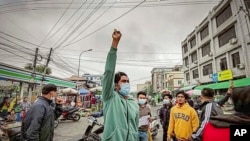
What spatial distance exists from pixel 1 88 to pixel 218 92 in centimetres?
2582

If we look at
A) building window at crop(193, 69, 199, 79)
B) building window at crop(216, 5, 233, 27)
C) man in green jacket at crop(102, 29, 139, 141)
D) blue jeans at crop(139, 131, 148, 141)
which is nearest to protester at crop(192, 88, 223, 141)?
man in green jacket at crop(102, 29, 139, 141)

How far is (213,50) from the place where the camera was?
26984 mm

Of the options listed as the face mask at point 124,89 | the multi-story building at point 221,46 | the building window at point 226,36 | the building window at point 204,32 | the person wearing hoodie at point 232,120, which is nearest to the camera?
the person wearing hoodie at point 232,120

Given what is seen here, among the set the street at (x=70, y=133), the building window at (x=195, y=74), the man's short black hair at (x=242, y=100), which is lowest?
the street at (x=70, y=133)

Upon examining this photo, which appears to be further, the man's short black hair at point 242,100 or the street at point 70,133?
the street at point 70,133

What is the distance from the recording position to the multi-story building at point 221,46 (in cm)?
1985

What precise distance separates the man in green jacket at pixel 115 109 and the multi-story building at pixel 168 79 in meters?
45.9

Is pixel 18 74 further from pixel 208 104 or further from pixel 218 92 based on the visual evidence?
pixel 218 92

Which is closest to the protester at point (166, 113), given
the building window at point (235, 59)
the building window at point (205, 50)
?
the building window at point (235, 59)

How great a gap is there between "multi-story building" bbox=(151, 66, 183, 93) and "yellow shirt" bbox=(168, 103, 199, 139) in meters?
43.8

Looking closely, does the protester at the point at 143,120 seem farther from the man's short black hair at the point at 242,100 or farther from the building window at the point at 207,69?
the building window at the point at 207,69

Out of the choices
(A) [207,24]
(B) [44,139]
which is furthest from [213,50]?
(B) [44,139]

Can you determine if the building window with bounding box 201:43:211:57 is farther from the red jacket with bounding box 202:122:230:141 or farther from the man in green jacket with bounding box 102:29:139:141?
the red jacket with bounding box 202:122:230:141

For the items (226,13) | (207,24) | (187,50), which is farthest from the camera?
(187,50)
